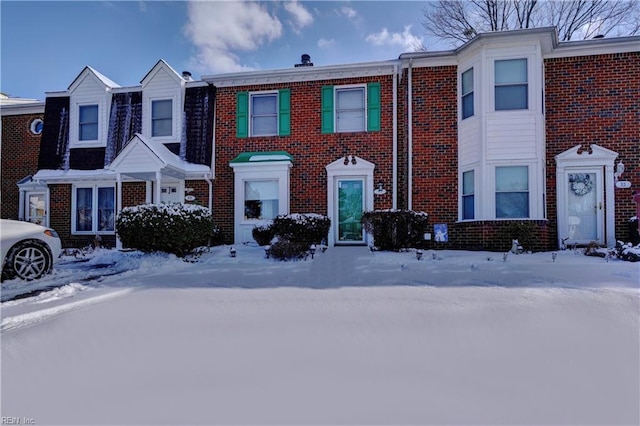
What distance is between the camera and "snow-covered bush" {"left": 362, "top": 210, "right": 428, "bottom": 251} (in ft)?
25.9

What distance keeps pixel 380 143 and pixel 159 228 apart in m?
6.42

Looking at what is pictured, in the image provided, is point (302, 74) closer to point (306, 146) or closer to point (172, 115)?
point (306, 146)

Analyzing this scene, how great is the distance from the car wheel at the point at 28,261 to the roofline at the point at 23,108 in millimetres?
10047

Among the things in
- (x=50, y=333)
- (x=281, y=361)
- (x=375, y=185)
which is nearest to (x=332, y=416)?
(x=281, y=361)

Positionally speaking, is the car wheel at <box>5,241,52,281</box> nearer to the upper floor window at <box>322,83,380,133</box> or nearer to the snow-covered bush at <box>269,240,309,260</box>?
the snow-covered bush at <box>269,240,309,260</box>

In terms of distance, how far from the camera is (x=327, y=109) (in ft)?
34.2

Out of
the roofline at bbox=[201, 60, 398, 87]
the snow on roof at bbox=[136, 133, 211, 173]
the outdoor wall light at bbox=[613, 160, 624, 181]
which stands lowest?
the outdoor wall light at bbox=[613, 160, 624, 181]

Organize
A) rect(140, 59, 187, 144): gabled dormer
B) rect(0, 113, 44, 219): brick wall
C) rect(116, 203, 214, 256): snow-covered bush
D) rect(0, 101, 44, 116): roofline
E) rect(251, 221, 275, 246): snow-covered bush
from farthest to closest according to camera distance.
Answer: rect(0, 113, 44, 219): brick wall
rect(0, 101, 44, 116): roofline
rect(140, 59, 187, 144): gabled dormer
rect(251, 221, 275, 246): snow-covered bush
rect(116, 203, 214, 256): snow-covered bush

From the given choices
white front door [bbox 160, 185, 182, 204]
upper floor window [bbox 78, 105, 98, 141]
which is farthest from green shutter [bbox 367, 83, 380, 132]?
upper floor window [bbox 78, 105, 98, 141]

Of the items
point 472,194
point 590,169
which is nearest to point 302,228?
point 472,194

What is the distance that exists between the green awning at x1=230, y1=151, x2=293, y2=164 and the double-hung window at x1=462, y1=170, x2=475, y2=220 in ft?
16.6

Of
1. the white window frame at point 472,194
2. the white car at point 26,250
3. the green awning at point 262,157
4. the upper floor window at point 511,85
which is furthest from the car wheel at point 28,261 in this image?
the upper floor window at point 511,85

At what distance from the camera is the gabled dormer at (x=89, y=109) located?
38.4ft

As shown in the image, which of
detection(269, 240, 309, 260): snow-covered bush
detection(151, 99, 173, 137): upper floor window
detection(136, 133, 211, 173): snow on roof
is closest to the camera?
detection(269, 240, 309, 260): snow-covered bush
